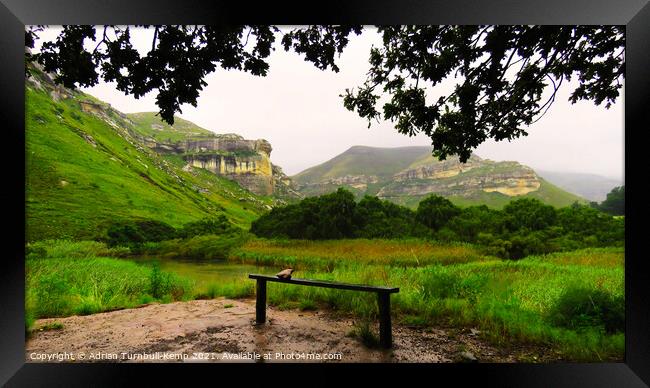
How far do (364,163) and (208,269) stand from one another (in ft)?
13.7

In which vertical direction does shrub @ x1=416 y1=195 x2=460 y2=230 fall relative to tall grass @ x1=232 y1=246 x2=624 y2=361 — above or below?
above

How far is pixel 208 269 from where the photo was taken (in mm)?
7066

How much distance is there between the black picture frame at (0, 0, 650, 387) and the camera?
353 cm

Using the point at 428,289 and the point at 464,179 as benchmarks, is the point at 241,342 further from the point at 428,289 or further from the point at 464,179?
the point at 464,179

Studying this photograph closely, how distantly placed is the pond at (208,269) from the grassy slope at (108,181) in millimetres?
918

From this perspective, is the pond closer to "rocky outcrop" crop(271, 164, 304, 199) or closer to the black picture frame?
"rocky outcrop" crop(271, 164, 304, 199)

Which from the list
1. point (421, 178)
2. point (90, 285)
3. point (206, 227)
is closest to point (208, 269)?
point (206, 227)

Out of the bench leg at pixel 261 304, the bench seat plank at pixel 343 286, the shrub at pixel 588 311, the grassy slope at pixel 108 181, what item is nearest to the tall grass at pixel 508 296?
the shrub at pixel 588 311

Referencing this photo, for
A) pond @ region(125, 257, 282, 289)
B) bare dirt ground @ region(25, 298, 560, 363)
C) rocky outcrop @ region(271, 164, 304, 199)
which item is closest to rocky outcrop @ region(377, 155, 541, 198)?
rocky outcrop @ region(271, 164, 304, 199)

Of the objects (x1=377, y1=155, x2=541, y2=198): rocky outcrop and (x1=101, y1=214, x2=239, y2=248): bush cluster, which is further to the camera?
(x1=101, y1=214, x2=239, y2=248): bush cluster

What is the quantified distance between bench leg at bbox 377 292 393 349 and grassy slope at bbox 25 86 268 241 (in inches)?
158

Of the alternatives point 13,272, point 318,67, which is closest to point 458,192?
point 318,67

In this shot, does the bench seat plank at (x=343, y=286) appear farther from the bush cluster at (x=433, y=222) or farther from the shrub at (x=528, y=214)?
the shrub at (x=528, y=214)

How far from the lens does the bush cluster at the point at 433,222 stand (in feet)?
21.6
